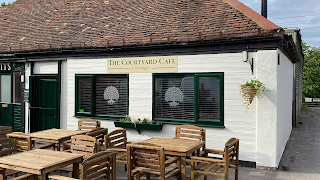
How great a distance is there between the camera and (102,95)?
971 cm

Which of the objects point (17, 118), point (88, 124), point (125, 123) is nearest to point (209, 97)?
point (125, 123)

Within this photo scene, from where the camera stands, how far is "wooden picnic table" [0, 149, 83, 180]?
457 cm

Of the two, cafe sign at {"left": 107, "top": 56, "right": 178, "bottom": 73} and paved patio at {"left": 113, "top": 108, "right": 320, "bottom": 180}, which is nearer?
paved patio at {"left": 113, "top": 108, "right": 320, "bottom": 180}

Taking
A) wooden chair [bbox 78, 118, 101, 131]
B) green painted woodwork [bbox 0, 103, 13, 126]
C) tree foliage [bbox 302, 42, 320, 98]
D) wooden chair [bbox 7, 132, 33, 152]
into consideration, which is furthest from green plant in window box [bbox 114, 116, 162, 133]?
tree foliage [bbox 302, 42, 320, 98]

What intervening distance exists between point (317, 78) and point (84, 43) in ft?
119

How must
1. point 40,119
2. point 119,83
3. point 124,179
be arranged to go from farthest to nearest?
point 40,119 → point 119,83 → point 124,179

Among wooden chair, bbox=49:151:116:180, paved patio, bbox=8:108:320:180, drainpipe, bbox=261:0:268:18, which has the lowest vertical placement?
paved patio, bbox=8:108:320:180

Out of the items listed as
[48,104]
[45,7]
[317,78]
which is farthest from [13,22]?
[317,78]

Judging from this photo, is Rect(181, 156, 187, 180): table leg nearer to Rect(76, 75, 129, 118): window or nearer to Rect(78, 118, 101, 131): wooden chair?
Rect(78, 118, 101, 131): wooden chair

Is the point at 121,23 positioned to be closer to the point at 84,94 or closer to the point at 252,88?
the point at 84,94

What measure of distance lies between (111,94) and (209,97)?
3177 millimetres

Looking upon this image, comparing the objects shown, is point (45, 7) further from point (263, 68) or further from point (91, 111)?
point (263, 68)

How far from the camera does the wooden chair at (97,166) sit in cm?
436

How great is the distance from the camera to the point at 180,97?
28.1 ft
